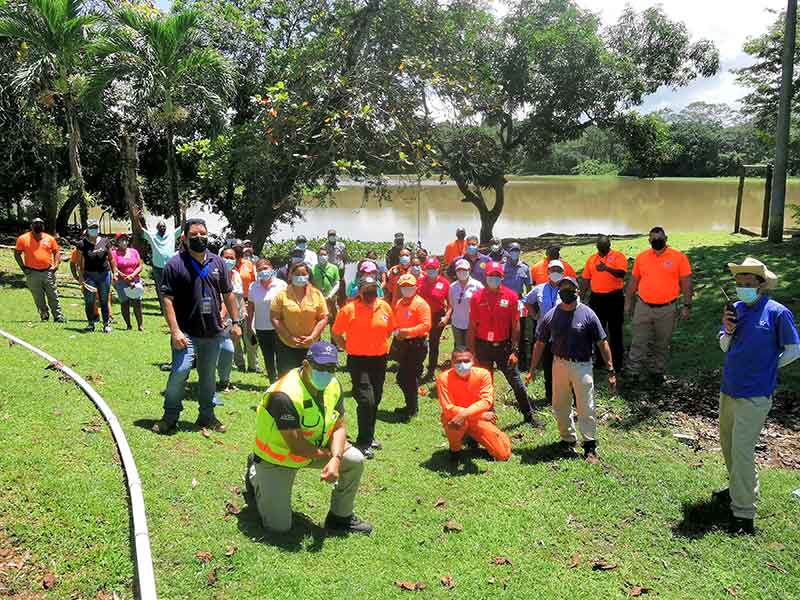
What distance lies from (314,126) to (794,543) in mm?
14986

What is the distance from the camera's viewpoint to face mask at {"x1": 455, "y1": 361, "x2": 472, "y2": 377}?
7.33 meters

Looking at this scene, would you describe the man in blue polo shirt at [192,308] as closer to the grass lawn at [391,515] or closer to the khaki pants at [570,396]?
the grass lawn at [391,515]

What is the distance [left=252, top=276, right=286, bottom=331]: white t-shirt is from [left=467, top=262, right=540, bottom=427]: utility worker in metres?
2.59

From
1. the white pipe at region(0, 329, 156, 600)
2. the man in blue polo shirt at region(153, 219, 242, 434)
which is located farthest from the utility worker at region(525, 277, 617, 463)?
the white pipe at region(0, 329, 156, 600)

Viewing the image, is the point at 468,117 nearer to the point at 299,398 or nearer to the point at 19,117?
the point at 19,117

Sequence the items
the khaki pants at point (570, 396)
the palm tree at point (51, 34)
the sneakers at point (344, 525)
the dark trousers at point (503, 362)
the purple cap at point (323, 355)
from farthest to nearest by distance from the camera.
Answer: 1. the palm tree at point (51, 34)
2. the dark trousers at point (503, 362)
3. the khaki pants at point (570, 396)
4. the sneakers at point (344, 525)
5. the purple cap at point (323, 355)

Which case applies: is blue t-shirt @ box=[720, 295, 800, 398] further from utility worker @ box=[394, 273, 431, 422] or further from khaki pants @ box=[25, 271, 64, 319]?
khaki pants @ box=[25, 271, 64, 319]

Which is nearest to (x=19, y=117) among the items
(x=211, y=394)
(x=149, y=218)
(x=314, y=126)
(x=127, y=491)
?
(x=314, y=126)

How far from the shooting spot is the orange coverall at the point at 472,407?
23.7ft

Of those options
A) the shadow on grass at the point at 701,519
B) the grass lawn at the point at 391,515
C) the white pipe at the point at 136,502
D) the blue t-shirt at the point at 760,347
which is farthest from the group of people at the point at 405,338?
the white pipe at the point at 136,502

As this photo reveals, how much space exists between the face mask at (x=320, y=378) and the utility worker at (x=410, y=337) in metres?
3.49

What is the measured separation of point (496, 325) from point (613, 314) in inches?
103

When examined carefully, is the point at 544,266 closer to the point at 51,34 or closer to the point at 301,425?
the point at 301,425

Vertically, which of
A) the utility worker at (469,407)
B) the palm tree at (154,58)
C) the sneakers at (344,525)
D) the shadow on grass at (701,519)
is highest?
A: the palm tree at (154,58)
